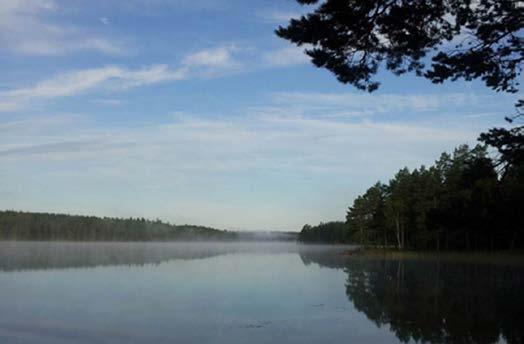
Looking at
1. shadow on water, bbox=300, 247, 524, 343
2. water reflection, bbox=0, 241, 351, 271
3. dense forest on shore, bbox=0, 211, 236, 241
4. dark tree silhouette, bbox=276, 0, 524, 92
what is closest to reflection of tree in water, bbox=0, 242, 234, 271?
water reflection, bbox=0, 241, 351, 271

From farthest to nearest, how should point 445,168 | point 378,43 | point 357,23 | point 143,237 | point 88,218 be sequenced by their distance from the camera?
1. point 143,237
2. point 88,218
3. point 445,168
4. point 378,43
5. point 357,23

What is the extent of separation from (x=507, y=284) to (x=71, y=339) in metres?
21.1

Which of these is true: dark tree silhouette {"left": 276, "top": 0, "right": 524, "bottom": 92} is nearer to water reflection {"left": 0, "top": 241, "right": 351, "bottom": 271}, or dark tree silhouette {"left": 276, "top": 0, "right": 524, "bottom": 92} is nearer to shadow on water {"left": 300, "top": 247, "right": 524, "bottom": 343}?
shadow on water {"left": 300, "top": 247, "right": 524, "bottom": 343}

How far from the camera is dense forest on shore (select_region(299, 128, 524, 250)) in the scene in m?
12.1

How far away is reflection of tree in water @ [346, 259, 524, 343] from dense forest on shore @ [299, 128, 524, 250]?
8.24 feet

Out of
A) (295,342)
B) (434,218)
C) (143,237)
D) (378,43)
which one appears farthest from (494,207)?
(143,237)

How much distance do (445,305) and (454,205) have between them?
16.1 feet

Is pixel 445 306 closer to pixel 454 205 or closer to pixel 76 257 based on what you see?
pixel 454 205

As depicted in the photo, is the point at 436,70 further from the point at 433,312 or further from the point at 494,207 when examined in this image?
the point at 433,312

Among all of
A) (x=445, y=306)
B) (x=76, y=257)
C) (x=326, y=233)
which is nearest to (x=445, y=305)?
(x=445, y=306)

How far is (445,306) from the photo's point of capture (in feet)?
65.9

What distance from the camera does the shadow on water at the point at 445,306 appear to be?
15.3m

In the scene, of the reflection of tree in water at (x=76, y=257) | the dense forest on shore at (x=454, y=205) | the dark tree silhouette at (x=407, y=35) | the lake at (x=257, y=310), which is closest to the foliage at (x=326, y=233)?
the dense forest on shore at (x=454, y=205)

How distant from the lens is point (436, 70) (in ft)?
35.9
